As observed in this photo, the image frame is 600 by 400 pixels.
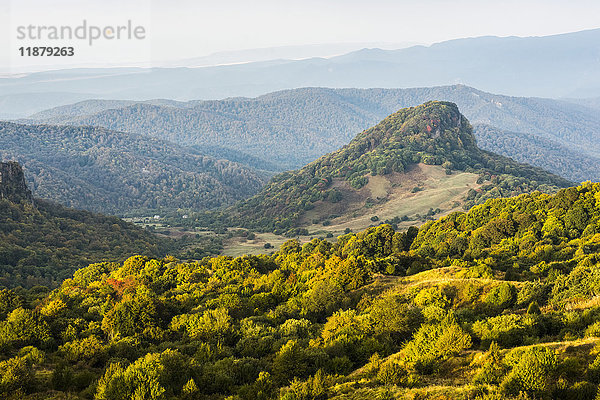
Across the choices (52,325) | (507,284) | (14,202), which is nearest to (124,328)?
(52,325)

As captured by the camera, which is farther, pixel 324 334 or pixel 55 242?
pixel 55 242

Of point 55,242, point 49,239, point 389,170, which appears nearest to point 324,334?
point 55,242

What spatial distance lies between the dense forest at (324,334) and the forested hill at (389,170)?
308 feet

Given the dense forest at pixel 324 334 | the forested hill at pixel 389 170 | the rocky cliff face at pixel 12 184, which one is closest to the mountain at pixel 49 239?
the rocky cliff face at pixel 12 184

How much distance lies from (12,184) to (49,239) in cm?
2041

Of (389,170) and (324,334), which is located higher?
(324,334)

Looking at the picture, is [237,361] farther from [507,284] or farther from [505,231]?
[505,231]

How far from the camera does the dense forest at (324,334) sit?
774 inches

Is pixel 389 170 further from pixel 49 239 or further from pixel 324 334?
pixel 324 334

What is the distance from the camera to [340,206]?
498 ft

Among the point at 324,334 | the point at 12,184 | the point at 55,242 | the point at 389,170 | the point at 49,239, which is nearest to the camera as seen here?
the point at 324,334

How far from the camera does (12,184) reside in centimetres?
10325

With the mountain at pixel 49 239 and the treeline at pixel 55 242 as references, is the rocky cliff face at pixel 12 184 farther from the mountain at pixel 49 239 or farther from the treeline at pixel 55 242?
the treeline at pixel 55 242

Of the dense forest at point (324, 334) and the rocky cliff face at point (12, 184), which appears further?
the rocky cliff face at point (12, 184)
